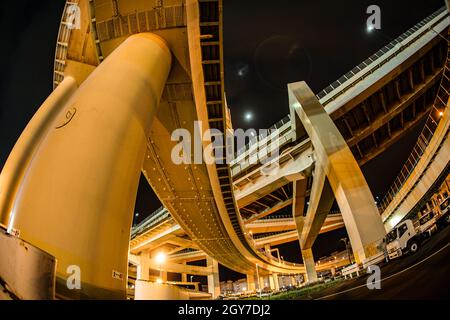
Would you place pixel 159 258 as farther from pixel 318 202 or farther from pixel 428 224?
pixel 428 224

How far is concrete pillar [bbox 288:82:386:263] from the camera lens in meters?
11.7

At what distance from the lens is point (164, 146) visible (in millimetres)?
13445

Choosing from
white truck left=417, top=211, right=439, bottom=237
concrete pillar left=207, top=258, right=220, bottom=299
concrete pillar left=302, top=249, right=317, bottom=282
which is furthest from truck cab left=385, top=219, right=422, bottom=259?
concrete pillar left=207, top=258, right=220, bottom=299

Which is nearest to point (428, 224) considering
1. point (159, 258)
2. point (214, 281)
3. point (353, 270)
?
point (353, 270)

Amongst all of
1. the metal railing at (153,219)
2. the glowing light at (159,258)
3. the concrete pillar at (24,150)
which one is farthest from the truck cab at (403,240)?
the glowing light at (159,258)

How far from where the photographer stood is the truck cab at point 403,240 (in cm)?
794

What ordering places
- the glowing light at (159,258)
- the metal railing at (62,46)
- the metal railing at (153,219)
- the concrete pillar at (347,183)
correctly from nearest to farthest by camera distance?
the metal railing at (62,46) → the concrete pillar at (347,183) → the metal railing at (153,219) → the glowing light at (159,258)

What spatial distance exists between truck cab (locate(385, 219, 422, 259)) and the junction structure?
161cm

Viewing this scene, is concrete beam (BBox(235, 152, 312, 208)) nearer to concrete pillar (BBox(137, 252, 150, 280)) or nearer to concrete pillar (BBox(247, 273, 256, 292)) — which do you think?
concrete pillar (BBox(137, 252, 150, 280))

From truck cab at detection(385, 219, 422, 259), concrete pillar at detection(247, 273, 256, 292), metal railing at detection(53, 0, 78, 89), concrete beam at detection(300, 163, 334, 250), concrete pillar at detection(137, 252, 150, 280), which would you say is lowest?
concrete pillar at detection(247, 273, 256, 292)

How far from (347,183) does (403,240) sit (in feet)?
15.2

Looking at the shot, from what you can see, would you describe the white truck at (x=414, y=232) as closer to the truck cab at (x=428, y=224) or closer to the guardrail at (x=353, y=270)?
the truck cab at (x=428, y=224)

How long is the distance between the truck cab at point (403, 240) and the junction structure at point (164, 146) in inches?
63.4
